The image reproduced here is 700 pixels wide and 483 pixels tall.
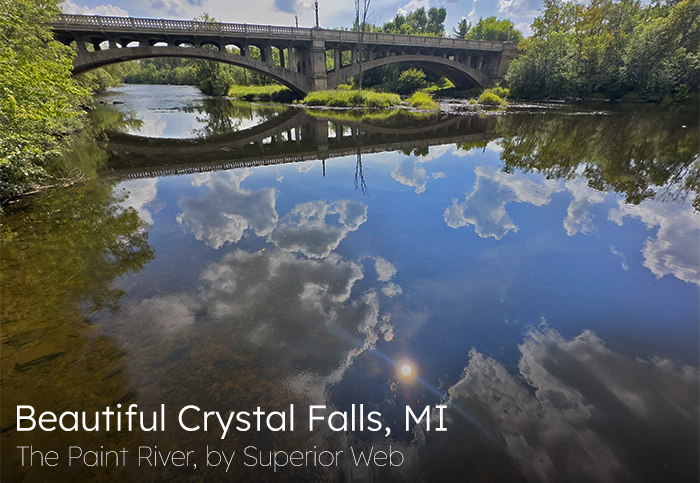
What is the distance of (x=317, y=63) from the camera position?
123ft

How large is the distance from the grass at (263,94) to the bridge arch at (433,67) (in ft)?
22.7

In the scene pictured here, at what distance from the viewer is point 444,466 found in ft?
8.13

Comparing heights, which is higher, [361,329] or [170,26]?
[170,26]

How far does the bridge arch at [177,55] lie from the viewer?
2900cm

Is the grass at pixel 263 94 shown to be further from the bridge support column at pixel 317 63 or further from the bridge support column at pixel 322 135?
the bridge support column at pixel 322 135

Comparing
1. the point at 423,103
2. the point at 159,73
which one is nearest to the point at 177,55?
the point at 423,103

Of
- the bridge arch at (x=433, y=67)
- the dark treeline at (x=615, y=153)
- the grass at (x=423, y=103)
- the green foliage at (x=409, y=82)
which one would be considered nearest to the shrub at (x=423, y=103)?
the grass at (x=423, y=103)

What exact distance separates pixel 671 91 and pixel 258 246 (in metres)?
47.6

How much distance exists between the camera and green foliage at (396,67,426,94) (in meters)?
50.4

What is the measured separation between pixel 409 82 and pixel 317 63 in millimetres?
20637

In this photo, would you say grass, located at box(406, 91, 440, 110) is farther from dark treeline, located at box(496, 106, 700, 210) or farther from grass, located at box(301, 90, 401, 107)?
dark treeline, located at box(496, 106, 700, 210)

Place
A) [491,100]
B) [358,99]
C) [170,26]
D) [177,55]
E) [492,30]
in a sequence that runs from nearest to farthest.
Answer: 1. [170,26]
2. [358,99]
3. [177,55]
4. [491,100]
5. [492,30]

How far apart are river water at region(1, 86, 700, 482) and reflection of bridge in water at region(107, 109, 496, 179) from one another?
3.14m

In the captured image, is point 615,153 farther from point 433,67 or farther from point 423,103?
point 433,67
